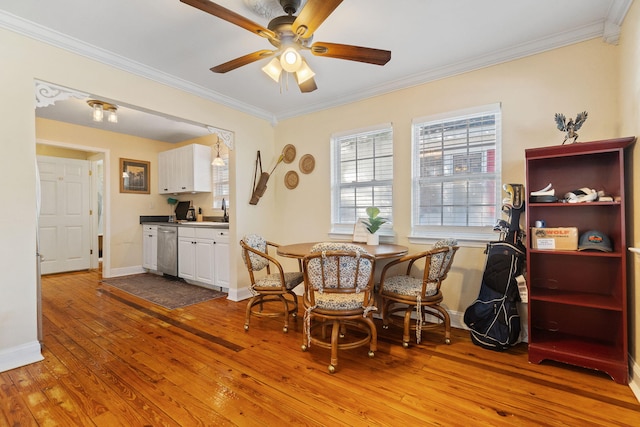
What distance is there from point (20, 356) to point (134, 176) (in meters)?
3.87

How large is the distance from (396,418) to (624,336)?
5.25 ft

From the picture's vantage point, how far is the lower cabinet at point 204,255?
13.6ft

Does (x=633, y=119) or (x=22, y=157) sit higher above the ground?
(x=633, y=119)

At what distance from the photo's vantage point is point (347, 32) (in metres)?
2.34

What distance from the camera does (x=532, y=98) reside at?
8.27 ft

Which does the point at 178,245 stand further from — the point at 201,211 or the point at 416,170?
the point at 416,170

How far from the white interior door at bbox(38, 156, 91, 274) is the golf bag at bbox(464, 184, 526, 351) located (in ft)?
21.1

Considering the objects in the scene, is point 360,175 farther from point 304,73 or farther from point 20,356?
point 20,356

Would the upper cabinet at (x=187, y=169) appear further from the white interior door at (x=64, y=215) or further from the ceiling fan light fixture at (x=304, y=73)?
the ceiling fan light fixture at (x=304, y=73)

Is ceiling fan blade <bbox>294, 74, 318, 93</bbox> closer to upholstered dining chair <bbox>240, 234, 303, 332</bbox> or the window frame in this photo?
the window frame

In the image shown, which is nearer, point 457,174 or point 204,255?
point 457,174

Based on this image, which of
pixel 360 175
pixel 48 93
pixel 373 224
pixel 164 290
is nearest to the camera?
pixel 48 93

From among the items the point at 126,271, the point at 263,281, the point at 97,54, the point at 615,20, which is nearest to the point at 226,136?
the point at 97,54

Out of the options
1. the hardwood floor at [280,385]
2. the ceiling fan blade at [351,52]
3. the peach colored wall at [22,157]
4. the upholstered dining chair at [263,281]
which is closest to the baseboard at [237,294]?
the upholstered dining chair at [263,281]
